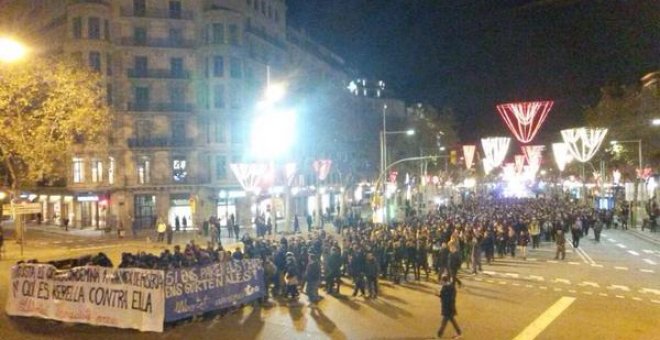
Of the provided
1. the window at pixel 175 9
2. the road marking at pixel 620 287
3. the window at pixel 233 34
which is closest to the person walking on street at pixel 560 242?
the road marking at pixel 620 287

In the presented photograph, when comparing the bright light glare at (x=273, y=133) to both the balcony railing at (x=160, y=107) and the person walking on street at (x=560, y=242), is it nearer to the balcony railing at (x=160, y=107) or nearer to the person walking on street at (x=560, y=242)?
the balcony railing at (x=160, y=107)

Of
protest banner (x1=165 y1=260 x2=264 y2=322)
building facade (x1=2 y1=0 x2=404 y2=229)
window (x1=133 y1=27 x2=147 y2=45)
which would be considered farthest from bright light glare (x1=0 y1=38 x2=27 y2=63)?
window (x1=133 y1=27 x2=147 y2=45)

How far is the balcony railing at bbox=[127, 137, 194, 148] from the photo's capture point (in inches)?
2146

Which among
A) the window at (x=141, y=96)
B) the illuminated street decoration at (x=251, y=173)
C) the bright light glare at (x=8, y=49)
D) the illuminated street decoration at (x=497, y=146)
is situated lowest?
the illuminated street decoration at (x=251, y=173)

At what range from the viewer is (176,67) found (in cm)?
5619

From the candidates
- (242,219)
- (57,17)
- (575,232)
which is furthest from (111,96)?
(575,232)

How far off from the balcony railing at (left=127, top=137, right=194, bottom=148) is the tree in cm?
1812

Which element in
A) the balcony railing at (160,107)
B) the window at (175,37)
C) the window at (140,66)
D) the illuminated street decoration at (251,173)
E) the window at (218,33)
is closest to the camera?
the illuminated street decoration at (251,173)

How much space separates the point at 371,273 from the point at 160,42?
41061mm

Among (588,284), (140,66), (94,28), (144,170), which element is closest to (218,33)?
Result: (140,66)

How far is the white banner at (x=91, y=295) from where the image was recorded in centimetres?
1538

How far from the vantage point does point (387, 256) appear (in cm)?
2319

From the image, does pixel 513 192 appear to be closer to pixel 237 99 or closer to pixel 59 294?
pixel 237 99

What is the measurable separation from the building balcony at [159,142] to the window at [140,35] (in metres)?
7.86
